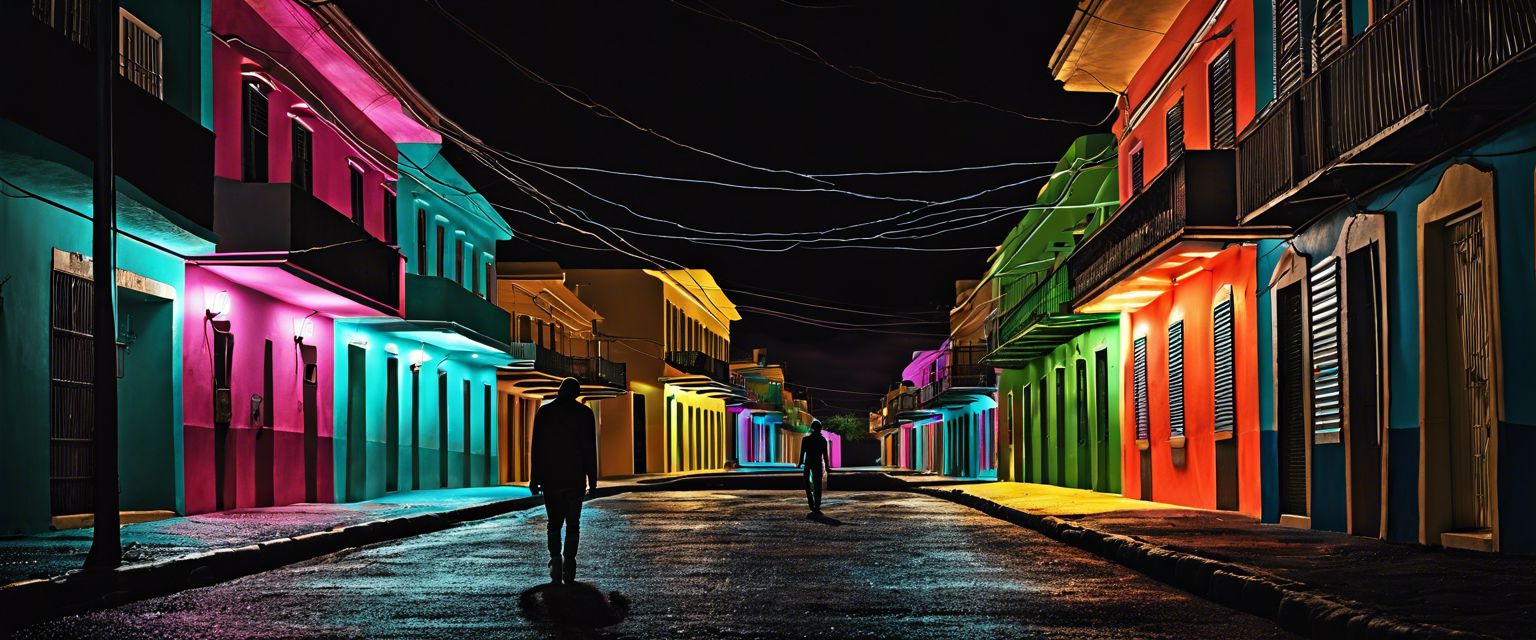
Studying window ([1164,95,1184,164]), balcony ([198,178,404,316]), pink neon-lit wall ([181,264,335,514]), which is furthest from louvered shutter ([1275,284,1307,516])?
pink neon-lit wall ([181,264,335,514])

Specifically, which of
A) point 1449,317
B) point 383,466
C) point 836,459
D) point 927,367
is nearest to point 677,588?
point 1449,317

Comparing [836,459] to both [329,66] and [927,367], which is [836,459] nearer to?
[927,367]

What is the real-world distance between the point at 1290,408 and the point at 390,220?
16875 mm

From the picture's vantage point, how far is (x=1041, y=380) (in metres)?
32.5

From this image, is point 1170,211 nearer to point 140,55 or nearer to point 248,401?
point 140,55

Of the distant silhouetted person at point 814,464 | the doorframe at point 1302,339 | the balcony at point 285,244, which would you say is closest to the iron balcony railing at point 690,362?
the distant silhouetted person at point 814,464

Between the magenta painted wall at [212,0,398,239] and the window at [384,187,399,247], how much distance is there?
11.7 inches

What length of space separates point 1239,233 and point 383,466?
16418 millimetres

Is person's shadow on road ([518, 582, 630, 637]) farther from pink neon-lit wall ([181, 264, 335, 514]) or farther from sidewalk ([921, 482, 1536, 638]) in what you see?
pink neon-lit wall ([181, 264, 335, 514])

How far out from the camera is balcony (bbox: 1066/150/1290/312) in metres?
15.3

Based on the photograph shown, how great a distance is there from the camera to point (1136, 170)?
74.4 ft

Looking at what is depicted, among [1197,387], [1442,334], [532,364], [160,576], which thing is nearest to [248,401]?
[160,576]

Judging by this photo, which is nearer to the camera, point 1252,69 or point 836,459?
point 1252,69

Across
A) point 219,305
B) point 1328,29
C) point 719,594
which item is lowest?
point 719,594
